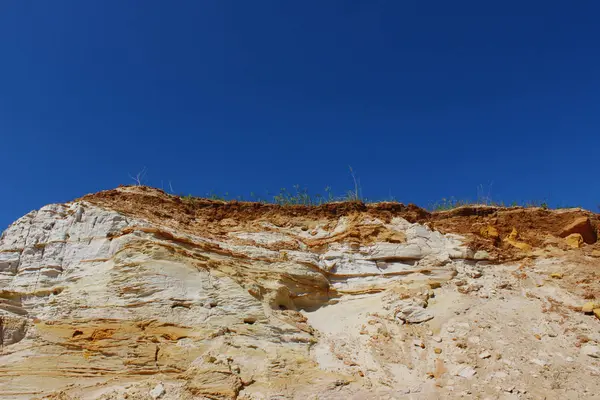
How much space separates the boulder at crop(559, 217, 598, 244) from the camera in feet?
36.4

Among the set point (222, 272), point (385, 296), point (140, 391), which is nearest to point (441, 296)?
point (385, 296)

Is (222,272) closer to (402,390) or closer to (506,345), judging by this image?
(402,390)

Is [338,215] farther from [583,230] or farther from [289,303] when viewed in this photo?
[583,230]

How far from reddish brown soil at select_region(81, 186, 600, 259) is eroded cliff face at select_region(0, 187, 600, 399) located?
0.06 m

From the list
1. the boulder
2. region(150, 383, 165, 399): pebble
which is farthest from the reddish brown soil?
region(150, 383, 165, 399): pebble

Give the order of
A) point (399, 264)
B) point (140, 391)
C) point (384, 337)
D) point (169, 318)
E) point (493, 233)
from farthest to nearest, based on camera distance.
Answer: point (493, 233), point (399, 264), point (384, 337), point (169, 318), point (140, 391)

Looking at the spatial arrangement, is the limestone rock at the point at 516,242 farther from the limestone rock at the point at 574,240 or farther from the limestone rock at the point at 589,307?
the limestone rock at the point at 589,307

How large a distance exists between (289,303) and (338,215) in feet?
12.3

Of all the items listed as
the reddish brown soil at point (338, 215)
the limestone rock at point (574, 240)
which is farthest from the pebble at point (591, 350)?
the limestone rock at point (574, 240)

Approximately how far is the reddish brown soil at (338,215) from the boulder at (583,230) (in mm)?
187

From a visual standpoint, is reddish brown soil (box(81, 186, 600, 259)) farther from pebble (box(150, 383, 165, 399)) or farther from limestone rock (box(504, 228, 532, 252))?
pebble (box(150, 383, 165, 399))

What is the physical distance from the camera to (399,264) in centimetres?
1052

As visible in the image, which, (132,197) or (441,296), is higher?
(132,197)

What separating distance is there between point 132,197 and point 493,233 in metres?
10.3
